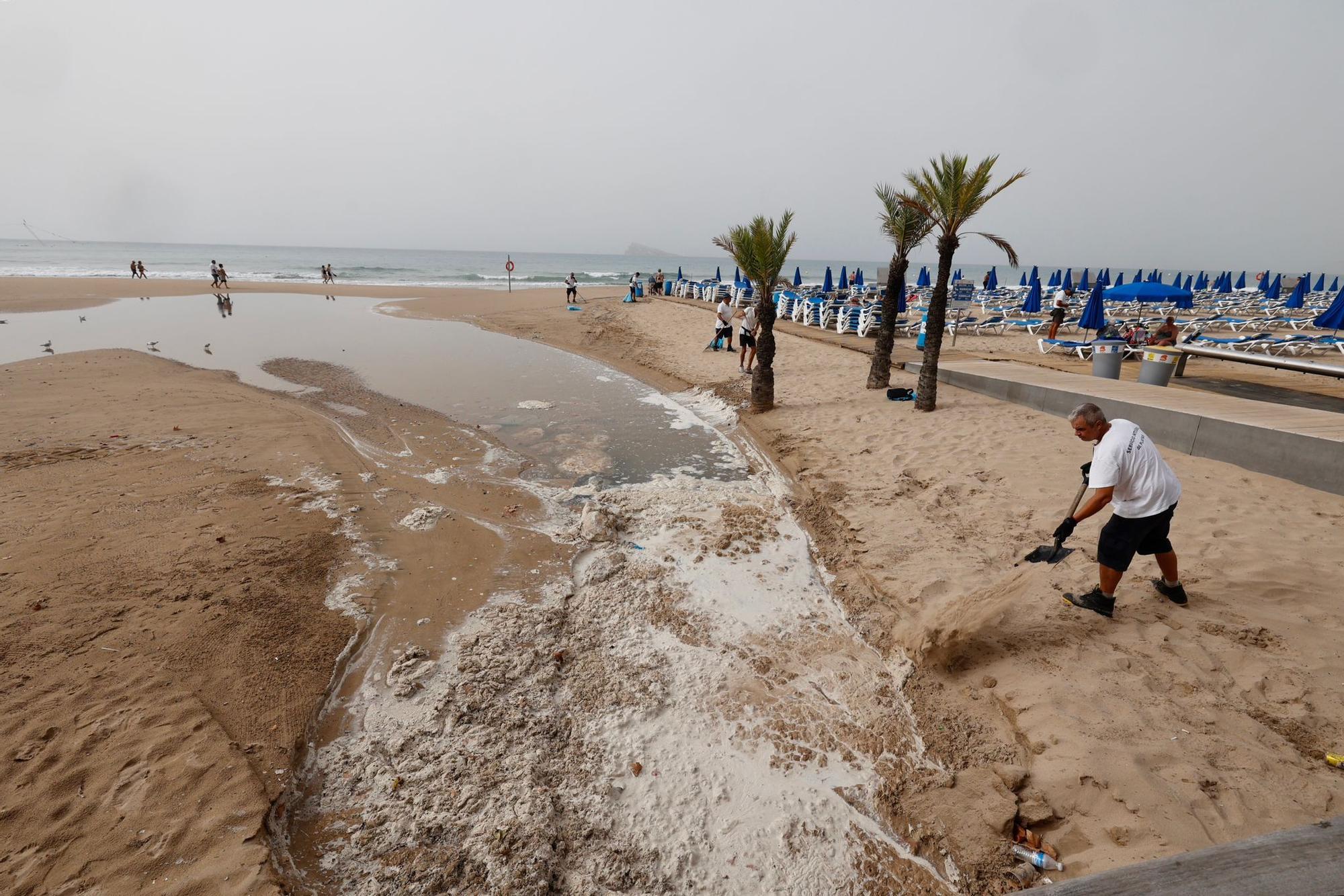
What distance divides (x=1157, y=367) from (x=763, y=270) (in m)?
7.12

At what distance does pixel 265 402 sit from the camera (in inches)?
407

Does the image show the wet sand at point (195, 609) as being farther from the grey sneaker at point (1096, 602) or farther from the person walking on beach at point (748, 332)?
the person walking on beach at point (748, 332)

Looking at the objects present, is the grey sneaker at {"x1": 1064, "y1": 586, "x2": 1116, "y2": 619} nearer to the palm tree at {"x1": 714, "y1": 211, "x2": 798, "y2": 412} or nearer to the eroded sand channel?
the eroded sand channel

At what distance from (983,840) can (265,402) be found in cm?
1213

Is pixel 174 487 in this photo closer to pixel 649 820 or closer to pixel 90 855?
pixel 90 855

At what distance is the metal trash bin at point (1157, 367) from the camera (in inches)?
384

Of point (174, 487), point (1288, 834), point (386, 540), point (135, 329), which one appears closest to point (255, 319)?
point (135, 329)

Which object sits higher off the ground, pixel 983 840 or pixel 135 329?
pixel 135 329

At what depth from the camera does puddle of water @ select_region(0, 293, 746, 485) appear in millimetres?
8672

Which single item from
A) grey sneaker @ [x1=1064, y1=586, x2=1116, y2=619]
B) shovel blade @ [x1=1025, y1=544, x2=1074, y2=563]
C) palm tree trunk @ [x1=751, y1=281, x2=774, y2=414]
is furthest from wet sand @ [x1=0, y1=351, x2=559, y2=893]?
palm tree trunk @ [x1=751, y1=281, x2=774, y2=414]

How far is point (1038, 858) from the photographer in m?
2.71

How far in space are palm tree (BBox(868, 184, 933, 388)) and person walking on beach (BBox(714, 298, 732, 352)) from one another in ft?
15.2

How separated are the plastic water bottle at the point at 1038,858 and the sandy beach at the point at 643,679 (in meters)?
0.06

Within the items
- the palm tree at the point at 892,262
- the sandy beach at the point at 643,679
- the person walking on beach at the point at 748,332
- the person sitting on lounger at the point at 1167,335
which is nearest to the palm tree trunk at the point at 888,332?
the palm tree at the point at 892,262
